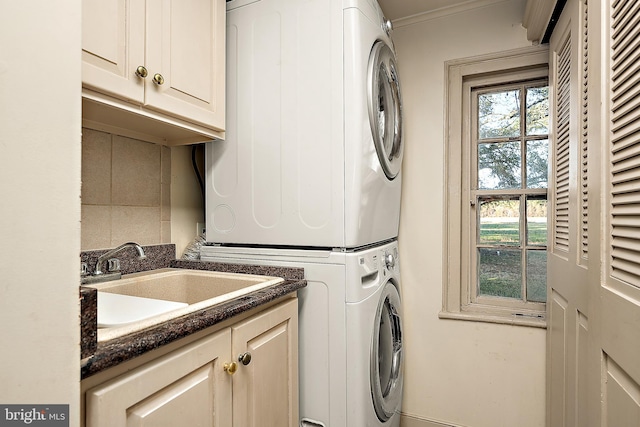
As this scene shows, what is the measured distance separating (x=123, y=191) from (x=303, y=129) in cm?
83

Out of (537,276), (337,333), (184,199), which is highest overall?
(184,199)

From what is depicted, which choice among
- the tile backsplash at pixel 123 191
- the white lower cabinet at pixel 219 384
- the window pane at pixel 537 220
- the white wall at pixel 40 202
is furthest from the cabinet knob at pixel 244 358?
the window pane at pixel 537 220

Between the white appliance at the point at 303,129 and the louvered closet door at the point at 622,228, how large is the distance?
0.75 metres

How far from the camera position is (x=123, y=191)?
1.46 metres

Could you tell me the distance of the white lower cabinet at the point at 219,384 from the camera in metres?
0.69

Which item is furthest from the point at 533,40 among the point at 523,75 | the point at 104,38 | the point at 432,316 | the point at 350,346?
the point at 104,38

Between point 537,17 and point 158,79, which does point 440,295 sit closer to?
point 537,17

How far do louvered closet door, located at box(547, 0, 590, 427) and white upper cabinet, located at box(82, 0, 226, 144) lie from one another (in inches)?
54.3

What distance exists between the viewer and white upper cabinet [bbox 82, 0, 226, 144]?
0.99 meters

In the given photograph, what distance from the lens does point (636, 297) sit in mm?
680

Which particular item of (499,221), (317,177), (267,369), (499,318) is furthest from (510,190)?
(267,369)

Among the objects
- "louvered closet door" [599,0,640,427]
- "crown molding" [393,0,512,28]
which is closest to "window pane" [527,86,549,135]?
"crown molding" [393,0,512,28]

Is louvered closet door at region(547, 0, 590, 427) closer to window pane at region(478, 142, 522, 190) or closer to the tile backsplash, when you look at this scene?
window pane at region(478, 142, 522, 190)

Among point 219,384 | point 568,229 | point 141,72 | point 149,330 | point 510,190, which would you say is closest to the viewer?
point 149,330
